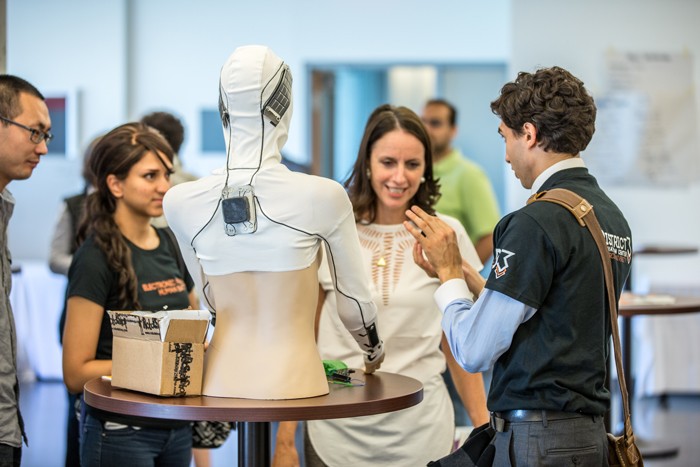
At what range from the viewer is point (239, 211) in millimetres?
2041

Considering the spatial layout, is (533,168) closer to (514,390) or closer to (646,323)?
(514,390)

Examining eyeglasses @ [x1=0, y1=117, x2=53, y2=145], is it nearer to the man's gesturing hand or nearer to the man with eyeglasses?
the man with eyeglasses

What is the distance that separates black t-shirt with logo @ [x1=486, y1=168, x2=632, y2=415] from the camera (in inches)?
77.4

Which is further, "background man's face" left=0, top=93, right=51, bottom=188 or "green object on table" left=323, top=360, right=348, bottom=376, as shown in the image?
"background man's face" left=0, top=93, right=51, bottom=188

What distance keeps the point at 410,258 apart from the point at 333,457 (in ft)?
1.99

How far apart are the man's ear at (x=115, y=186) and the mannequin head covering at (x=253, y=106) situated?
0.85 meters

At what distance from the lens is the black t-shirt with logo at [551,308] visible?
6.45ft

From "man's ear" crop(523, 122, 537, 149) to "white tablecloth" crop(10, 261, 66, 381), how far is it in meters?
5.66

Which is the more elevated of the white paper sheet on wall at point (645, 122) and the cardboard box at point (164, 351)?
the white paper sheet on wall at point (645, 122)

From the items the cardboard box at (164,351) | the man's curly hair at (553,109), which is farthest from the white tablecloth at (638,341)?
the cardboard box at (164,351)

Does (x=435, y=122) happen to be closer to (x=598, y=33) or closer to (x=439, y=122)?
(x=439, y=122)

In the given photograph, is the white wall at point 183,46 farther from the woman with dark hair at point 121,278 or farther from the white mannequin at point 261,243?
the white mannequin at point 261,243

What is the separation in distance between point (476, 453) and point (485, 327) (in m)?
0.32

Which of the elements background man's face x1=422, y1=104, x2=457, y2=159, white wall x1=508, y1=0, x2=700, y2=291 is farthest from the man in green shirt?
white wall x1=508, y1=0, x2=700, y2=291
